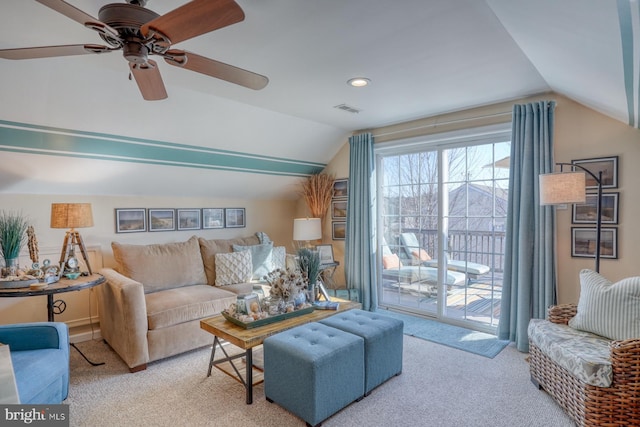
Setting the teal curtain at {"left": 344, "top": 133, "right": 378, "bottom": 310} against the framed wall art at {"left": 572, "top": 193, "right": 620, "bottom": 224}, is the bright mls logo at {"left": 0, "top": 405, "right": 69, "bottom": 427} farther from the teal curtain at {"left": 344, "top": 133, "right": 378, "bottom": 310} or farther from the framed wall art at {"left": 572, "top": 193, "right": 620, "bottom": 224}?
the framed wall art at {"left": 572, "top": 193, "right": 620, "bottom": 224}

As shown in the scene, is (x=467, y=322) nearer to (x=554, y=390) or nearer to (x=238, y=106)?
(x=554, y=390)

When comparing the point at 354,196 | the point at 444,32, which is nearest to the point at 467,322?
the point at 354,196

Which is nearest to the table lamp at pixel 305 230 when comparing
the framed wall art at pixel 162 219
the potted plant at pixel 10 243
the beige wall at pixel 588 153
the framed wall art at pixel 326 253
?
the framed wall art at pixel 326 253

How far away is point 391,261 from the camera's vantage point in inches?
181

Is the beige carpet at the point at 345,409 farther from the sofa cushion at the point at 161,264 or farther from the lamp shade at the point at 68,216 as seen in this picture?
the lamp shade at the point at 68,216

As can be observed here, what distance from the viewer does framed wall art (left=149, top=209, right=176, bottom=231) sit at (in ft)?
13.2

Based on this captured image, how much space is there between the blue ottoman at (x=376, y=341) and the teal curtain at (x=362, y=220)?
162 cm

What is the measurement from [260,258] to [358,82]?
2.51 metres

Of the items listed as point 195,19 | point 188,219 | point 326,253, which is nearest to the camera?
point 195,19

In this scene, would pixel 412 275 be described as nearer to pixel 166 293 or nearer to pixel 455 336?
pixel 455 336

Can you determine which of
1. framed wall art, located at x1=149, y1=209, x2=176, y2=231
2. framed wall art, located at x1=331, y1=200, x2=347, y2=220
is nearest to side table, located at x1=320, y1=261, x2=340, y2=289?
framed wall art, located at x1=331, y1=200, x2=347, y2=220

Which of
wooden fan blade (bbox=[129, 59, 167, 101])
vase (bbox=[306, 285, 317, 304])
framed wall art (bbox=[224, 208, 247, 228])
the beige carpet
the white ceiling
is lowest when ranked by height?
the beige carpet

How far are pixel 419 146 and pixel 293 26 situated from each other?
8.74 ft

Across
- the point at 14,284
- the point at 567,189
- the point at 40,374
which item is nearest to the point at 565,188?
the point at 567,189
